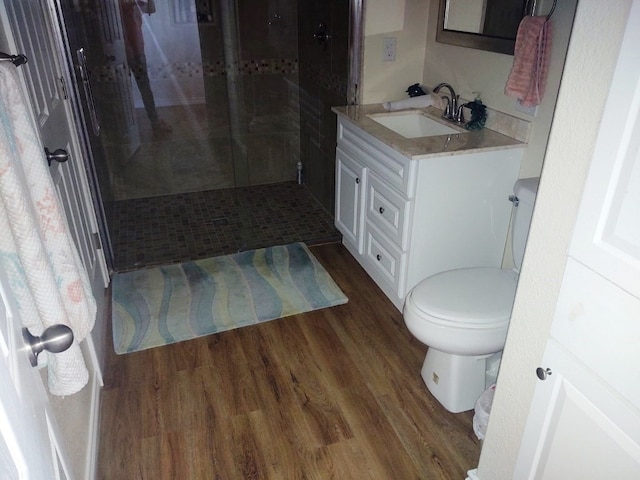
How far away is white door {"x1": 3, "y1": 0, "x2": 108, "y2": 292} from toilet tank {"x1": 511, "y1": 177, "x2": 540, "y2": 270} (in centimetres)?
170

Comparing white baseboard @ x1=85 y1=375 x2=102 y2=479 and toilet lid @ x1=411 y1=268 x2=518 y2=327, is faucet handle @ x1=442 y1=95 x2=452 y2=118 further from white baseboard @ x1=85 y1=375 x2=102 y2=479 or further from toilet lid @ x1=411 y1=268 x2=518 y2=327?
white baseboard @ x1=85 y1=375 x2=102 y2=479

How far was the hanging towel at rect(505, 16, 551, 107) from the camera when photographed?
1867mm

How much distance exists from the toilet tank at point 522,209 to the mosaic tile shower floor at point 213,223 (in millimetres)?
1491

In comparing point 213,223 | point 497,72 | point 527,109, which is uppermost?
point 497,72

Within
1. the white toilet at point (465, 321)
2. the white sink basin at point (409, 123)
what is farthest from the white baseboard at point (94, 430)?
the white sink basin at point (409, 123)

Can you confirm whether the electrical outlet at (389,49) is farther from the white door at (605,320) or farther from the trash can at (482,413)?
the white door at (605,320)

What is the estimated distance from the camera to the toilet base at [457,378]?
1891mm

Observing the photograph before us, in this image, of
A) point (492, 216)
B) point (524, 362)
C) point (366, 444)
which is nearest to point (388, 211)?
point (492, 216)

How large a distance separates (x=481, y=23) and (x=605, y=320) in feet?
5.77

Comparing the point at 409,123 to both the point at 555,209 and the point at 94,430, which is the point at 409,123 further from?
the point at 94,430

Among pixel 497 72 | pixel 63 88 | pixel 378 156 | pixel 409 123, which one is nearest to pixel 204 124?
pixel 63 88

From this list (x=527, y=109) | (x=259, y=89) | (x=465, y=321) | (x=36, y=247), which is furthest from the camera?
(x=259, y=89)

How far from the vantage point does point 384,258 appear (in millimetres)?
2518

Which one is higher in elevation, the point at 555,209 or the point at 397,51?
the point at 397,51
